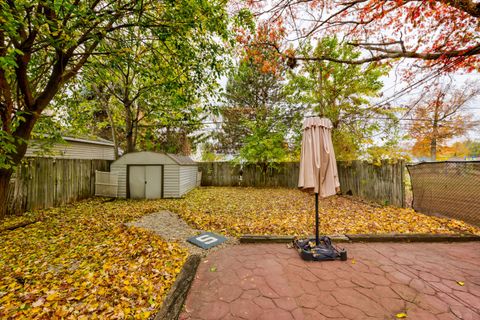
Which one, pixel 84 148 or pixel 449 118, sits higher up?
pixel 449 118

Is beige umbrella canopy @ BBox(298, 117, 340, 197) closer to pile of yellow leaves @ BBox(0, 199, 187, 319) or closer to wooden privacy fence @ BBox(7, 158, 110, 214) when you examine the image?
pile of yellow leaves @ BBox(0, 199, 187, 319)

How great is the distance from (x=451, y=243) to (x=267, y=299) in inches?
165

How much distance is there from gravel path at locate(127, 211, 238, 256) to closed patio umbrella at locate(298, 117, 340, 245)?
2067 millimetres

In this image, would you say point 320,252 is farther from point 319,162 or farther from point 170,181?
point 170,181

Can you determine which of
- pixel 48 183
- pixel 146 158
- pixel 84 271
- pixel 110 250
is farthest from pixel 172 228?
pixel 48 183

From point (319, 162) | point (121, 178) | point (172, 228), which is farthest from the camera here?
point (121, 178)

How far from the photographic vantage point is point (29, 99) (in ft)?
12.4

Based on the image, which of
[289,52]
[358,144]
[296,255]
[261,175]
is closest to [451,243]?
[296,255]

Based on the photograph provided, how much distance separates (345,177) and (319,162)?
7.36 meters

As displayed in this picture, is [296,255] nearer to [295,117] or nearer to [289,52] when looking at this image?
[289,52]

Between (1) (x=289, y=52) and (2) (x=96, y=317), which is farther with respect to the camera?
(1) (x=289, y=52)

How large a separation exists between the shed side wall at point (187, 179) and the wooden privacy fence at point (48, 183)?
4.14m

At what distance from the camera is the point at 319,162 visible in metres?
3.06

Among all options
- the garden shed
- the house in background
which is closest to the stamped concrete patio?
the garden shed
